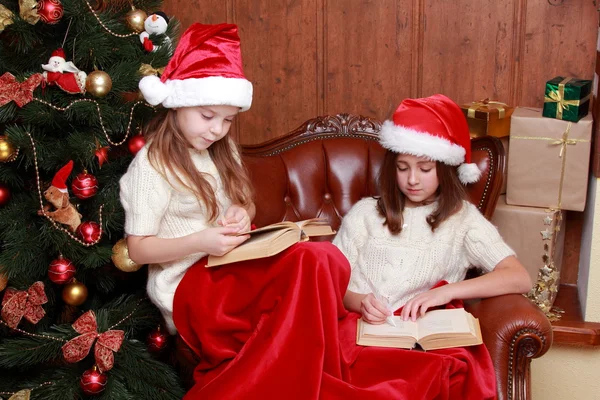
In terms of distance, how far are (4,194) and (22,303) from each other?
1.01ft

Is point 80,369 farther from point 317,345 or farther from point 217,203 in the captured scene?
point 317,345

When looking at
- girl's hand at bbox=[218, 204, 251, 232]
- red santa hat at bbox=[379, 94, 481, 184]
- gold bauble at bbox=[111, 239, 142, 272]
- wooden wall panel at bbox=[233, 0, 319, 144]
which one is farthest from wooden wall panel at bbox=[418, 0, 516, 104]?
gold bauble at bbox=[111, 239, 142, 272]

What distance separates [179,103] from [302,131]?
715mm

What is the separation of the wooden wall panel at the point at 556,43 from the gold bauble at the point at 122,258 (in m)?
1.65

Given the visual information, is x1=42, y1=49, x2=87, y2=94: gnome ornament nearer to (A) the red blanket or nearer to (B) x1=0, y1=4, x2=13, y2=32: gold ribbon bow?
(B) x1=0, y1=4, x2=13, y2=32: gold ribbon bow

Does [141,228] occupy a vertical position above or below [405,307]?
above

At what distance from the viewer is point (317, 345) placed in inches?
70.4

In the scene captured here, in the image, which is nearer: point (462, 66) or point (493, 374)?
point (493, 374)

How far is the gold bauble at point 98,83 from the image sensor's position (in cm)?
197

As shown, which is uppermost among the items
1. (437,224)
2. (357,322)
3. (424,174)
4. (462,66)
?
(462,66)

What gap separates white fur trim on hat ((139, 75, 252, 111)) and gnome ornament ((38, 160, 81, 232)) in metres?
0.30

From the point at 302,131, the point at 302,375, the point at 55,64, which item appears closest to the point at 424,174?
the point at 302,131

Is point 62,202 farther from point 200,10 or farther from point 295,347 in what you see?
point 200,10

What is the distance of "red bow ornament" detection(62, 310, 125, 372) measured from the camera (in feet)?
6.69
